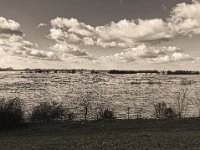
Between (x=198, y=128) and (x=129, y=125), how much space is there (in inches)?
225

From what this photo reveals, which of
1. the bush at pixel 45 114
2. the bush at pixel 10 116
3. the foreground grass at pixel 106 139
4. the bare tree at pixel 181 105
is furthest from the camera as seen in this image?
the bare tree at pixel 181 105

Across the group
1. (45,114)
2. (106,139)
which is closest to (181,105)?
(45,114)

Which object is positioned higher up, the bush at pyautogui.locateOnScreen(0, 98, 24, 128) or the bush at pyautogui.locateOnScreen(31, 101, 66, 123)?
the bush at pyautogui.locateOnScreen(0, 98, 24, 128)

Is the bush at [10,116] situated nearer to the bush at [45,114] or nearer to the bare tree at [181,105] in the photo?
the bush at [45,114]

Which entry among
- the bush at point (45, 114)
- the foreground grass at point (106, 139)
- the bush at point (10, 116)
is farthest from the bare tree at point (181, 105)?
the bush at point (10, 116)

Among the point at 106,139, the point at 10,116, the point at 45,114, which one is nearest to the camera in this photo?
the point at 106,139

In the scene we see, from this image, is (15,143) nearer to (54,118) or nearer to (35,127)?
(35,127)

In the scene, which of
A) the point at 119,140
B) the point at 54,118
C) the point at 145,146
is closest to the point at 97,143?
the point at 119,140

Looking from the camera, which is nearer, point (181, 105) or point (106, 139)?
point (106, 139)

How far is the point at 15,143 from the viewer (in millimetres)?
20812

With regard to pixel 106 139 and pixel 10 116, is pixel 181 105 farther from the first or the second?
pixel 106 139

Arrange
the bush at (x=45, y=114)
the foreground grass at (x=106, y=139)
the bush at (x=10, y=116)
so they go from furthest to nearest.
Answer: the bush at (x=45, y=114) < the bush at (x=10, y=116) < the foreground grass at (x=106, y=139)

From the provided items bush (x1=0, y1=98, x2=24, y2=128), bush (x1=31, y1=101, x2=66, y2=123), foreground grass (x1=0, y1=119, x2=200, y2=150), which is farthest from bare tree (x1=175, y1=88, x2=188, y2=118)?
bush (x1=0, y1=98, x2=24, y2=128)

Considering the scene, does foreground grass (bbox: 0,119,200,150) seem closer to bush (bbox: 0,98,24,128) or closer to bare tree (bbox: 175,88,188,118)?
bush (bbox: 0,98,24,128)
